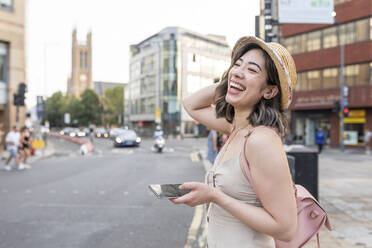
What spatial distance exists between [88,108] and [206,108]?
80.7 meters

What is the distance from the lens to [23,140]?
13891 mm

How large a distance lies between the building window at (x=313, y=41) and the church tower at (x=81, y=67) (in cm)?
10582

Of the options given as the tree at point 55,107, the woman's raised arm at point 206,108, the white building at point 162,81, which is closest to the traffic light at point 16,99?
the woman's raised arm at point 206,108

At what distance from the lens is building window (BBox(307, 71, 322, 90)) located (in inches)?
1171

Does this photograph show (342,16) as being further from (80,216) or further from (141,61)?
(141,61)

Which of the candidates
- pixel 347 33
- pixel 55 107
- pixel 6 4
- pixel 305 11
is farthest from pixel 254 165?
pixel 55 107

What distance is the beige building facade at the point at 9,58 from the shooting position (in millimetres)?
23469

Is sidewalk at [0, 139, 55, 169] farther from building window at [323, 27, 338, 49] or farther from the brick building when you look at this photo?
building window at [323, 27, 338, 49]

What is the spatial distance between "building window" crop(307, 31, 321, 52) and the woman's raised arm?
100 feet

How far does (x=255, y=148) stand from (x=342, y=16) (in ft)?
100

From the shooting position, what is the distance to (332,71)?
28781 mm

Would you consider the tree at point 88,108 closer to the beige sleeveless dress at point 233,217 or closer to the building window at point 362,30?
the building window at point 362,30

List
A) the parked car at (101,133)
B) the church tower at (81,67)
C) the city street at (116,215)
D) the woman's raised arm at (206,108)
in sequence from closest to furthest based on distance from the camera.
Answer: the woman's raised arm at (206,108), the city street at (116,215), the parked car at (101,133), the church tower at (81,67)

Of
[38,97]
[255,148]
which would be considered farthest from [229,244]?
[38,97]
